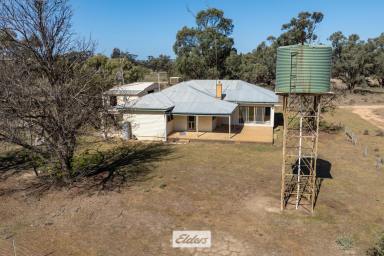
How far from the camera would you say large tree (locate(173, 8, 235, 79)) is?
53219 mm

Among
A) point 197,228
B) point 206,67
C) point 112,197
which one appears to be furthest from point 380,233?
point 206,67

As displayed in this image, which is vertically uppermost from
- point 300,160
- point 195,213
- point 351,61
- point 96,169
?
point 351,61

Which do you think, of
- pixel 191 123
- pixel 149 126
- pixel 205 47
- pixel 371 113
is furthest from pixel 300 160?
pixel 205 47

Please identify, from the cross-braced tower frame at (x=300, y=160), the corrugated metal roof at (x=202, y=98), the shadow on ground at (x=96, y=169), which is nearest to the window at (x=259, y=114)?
the corrugated metal roof at (x=202, y=98)

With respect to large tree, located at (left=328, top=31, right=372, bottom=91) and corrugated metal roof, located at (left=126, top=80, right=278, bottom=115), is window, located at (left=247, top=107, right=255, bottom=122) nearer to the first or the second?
corrugated metal roof, located at (left=126, top=80, right=278, bottom=115)

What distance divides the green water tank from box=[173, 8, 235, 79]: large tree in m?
41.1

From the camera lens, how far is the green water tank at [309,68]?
12.3 metres

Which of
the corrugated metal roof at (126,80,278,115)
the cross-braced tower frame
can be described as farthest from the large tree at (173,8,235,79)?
the cross-braced tower frame

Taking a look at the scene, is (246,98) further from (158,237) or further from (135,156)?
(158,237)

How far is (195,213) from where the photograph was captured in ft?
44.5

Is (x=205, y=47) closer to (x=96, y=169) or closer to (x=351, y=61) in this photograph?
(x=351, y=61)

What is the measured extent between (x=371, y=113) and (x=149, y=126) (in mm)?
31135

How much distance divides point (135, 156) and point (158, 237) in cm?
1082

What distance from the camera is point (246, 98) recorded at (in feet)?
100
